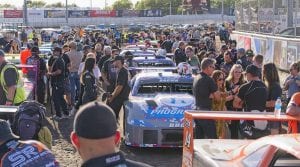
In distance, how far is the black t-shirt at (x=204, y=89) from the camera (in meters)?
8.05

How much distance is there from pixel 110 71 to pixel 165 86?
9.72 ft

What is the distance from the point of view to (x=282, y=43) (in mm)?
21766

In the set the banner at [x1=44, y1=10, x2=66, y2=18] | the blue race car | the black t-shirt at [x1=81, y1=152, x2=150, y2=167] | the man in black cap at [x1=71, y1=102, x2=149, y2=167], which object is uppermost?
the banner at [x1=44, y1=10, x2=66, y2=18]

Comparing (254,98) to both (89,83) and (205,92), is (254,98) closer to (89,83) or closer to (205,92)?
(205,92)

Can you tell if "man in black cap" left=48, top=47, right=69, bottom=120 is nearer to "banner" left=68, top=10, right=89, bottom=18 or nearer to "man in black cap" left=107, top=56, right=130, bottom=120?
"man in black cap" left=107, top=56, right=130, bottom=120

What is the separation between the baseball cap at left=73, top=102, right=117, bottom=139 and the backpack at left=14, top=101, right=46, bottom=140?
6.64ft

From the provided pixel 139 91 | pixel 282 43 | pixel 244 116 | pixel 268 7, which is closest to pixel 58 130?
pixel 139 91

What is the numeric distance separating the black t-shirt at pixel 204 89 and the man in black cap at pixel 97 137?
17.8ft

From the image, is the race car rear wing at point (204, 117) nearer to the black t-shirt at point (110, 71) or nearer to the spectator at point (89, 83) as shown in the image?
the spectator at point (89, 83)

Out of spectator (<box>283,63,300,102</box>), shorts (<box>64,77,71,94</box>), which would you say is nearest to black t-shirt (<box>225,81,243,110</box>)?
spectator (<box>283,63,300,102</box>)

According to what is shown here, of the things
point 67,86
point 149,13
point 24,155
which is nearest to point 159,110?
point 67,86

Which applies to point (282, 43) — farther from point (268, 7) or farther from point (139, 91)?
point (139, 91)

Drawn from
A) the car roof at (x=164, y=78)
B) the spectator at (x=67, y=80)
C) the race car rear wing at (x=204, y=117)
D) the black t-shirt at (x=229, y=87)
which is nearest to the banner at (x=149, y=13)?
the spectator at (x=67, y=80)

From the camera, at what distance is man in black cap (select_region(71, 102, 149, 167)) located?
8.66 ft
